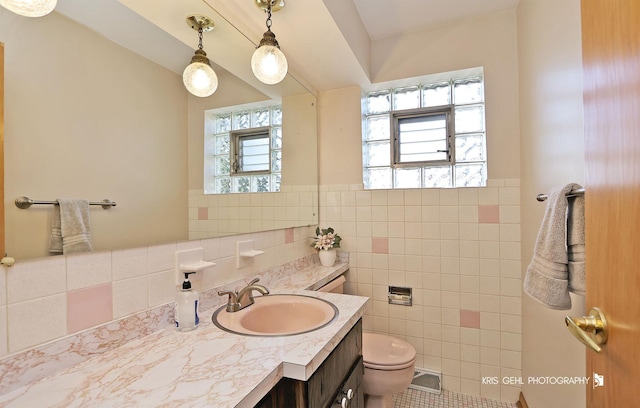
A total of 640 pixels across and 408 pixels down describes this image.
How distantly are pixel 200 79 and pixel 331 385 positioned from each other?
1.22 meters

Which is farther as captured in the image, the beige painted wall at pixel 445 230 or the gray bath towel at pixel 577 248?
the beige painted wall at pixel 445 230

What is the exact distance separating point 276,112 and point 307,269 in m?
1.02

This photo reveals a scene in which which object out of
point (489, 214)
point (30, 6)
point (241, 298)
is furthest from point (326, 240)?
point (30, 6)

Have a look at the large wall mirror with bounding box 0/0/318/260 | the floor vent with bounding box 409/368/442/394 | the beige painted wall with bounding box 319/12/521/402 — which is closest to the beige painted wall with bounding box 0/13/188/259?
the large wall mirror with bounding box 0/0/318/260

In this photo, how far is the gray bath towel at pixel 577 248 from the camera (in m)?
0.77

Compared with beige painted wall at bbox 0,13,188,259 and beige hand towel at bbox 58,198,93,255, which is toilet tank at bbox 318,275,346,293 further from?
beige hand towel at bbox 58,198,93,255

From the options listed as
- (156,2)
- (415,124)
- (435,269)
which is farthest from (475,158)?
(156,2)

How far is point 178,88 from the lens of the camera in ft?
3.43

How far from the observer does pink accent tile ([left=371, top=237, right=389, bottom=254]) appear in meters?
2.02

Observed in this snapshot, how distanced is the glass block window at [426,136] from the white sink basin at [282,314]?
120 centimetres

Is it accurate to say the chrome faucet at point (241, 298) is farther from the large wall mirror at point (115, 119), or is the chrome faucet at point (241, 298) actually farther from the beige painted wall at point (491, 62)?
the beige painted wall at point (491, 62)

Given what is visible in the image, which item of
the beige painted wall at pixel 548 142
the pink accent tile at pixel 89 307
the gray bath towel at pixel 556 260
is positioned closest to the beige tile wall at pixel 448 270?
the beige painted wall at pixel 548 142

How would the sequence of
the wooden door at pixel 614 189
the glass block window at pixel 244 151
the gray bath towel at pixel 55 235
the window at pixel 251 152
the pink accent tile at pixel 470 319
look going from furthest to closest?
the pink accent tile at pixel 470 319 < the window at pixel 251 152 < the glass block window at pixel 244 151 < the gray bath towel at pixel 55 235 < the wooden door at pixel 614 189

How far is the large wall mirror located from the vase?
0.74 meters
